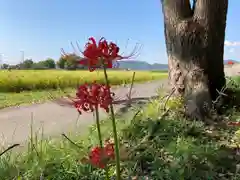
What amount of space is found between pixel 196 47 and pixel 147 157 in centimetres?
202

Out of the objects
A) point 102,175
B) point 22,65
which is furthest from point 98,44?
point 22,65

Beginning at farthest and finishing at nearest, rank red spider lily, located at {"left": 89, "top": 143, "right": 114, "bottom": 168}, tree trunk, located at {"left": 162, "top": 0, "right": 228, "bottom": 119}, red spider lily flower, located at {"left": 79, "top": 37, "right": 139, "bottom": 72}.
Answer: tree trunk, located at {"left": 162, "top": 0, "right": 228, "bottom": 119} → red spider lily, located at {"left": 89, "top": 143, "right": 114, "bottom": 168} → red spider lily flower, located at {"left": 79, "top": 37, "right": 139, "bottom": 72}

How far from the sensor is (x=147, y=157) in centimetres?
269

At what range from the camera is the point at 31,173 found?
236cm

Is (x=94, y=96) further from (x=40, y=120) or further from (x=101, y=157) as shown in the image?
(x=40, y=120)

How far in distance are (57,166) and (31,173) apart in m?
0.20

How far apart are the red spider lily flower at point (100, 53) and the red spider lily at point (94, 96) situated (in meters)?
0.10

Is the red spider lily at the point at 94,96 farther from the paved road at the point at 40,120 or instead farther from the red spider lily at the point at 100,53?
the paved road at the point at 40,120

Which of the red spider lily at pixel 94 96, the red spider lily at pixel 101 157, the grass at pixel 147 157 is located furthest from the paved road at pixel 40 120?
the red spider lily at pixel 94 96

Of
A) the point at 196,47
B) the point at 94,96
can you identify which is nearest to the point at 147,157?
the point at 94,96

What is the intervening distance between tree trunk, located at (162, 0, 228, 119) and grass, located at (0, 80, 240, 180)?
894 mm

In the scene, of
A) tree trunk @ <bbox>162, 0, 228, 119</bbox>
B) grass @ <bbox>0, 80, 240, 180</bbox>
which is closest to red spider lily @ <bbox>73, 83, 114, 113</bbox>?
grass @ <bbox>0, 80, 240, 180</bbox>

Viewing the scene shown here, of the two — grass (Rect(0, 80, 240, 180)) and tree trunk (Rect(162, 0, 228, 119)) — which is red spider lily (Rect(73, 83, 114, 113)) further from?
tree trunk (Rect(162, 0, 228, 119))

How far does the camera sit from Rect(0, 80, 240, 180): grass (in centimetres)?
239
